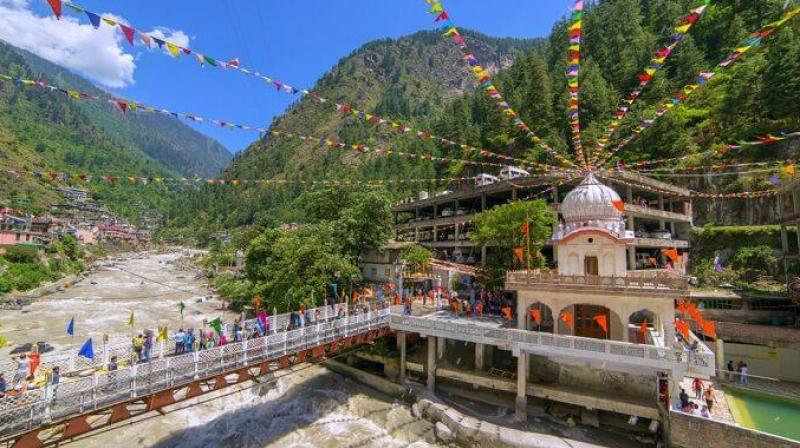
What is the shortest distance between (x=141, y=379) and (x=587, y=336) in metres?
19.3

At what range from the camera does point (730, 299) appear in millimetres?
26766

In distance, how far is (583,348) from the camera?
18.1 metres

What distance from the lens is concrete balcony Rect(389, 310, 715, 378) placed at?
53.3ft

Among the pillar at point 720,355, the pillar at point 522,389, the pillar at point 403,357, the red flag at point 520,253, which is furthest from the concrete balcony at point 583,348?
the pillar at point 720,355

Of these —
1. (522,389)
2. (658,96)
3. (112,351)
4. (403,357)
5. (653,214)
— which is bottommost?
(522,389)

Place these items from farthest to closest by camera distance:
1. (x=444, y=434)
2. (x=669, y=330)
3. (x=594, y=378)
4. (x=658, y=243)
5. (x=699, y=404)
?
(x=658, y=243) < (x=594, y=378) < (x=444, y=434) < (x=669, y=330) < (x=699, y=404)

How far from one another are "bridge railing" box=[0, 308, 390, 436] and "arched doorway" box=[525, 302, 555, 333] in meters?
9.96

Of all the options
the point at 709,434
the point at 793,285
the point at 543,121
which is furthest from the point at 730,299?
the point at 543,121

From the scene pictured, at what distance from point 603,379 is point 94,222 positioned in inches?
5836

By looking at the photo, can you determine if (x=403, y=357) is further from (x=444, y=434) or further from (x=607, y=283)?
(x=607, y=283)

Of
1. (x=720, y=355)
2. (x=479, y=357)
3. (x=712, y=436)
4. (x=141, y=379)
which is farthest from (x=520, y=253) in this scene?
(x=141, y=379)

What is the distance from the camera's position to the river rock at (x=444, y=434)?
59.9ft

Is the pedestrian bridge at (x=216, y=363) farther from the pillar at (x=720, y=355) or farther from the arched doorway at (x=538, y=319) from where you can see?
the pillar at (x=720, y=355)

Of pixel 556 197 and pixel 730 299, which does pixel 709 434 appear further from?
pixel 556 197
